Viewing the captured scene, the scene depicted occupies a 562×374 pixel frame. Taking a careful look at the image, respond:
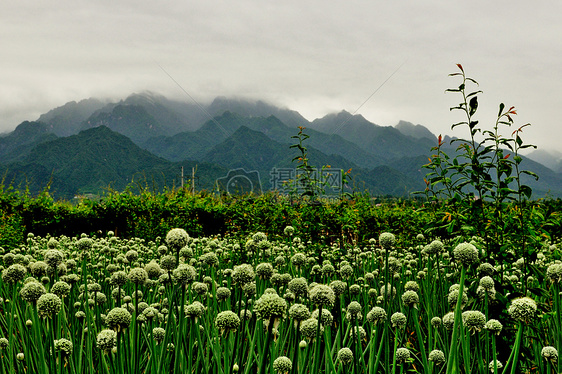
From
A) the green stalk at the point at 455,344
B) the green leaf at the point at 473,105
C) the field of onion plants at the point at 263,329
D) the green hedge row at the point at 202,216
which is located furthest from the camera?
the green hedge row at the point at 202,216

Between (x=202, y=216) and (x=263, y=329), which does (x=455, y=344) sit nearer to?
(x=263, y=329)

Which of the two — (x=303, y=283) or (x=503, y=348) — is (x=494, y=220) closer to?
(x=503, y=348)

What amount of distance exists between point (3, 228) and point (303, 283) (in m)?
7.63

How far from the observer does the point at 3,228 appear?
7.35m

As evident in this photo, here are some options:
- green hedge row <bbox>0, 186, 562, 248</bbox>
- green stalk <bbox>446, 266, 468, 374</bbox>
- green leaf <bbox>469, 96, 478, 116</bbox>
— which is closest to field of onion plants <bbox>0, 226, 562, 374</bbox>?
green stalk <bbox>446, 266, 468, 374</bbox>

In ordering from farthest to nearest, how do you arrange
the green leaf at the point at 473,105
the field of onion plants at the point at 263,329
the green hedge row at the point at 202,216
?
the green hedge row at the point at 202,216 → the green leaf at the point at 473,105 → the field of onion plants at the point at 263,329

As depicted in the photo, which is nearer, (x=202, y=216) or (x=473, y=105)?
(x=473, y=105)

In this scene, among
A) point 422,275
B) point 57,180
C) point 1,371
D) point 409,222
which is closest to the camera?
point 1,371

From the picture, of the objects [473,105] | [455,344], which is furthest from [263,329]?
[473,105]

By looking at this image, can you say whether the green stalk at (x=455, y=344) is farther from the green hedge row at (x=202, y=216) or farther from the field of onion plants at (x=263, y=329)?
the green hedge row at (x=202, y=216)

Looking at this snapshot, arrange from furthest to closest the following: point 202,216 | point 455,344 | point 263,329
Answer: point 202,216
point 263,329
point 455,344

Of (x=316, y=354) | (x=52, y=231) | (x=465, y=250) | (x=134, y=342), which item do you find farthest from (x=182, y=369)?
(x=52, y=231)

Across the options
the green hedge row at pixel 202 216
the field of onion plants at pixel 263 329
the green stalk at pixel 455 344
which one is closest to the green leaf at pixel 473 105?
the field of onion plants at pixel 263 329

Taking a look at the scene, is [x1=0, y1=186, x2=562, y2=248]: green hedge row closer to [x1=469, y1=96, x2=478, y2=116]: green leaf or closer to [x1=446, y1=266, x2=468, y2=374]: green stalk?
[x1=469, y1=96, x2=478, y2=116]: green leaf
